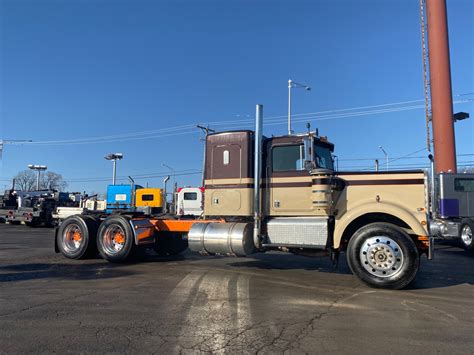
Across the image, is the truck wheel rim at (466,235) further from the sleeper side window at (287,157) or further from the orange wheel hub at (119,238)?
the orange wheel hub at (119,238)

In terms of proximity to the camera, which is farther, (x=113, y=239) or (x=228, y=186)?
(x=113, y=239)

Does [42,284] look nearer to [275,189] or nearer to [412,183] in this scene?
[275,189]

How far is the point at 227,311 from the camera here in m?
5.83

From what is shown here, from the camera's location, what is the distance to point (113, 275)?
888cm

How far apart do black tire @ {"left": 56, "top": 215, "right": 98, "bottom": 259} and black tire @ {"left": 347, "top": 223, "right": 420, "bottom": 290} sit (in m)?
6.96

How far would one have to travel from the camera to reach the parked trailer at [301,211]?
7516mm

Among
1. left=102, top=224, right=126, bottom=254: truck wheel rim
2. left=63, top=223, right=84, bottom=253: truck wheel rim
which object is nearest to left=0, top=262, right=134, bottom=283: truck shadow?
left=102, top=224, right=126, bottom=254: truck wheel rim

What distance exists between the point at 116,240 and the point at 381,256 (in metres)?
6.77

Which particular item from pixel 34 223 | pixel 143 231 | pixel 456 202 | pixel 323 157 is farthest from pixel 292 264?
pixel 34 223

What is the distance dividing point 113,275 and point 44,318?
3437mm

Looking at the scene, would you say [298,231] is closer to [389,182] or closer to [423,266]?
[389,182]

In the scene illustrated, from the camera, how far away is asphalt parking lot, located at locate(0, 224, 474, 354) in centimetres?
454

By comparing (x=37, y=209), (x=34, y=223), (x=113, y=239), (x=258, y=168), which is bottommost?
(x=113, y=239)

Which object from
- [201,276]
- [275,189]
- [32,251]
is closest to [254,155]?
[275,189]
